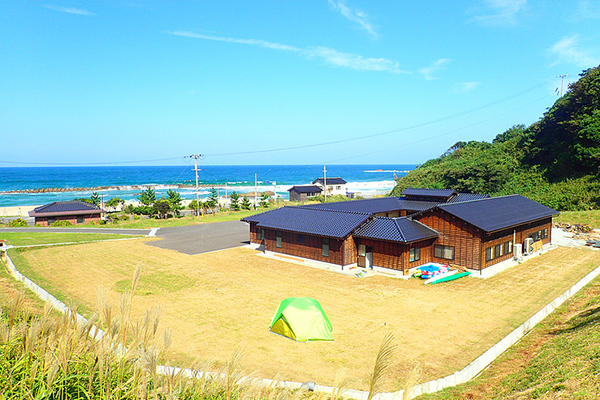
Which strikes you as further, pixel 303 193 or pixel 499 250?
pixel 303 193

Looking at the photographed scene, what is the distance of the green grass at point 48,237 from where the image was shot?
3481 cm

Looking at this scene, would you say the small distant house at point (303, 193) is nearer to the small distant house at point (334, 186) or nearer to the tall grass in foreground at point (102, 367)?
the small distant house at point (334, 186)

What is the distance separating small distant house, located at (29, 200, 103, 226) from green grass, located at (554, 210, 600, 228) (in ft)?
191

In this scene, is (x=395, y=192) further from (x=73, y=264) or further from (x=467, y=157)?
(x=73, y=264)

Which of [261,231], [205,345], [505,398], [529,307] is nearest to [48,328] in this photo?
[205,345]

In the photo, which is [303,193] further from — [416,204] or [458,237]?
[458,237]

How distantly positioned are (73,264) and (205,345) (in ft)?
60.1

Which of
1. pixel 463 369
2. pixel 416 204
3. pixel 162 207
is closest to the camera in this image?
pixel 463 369

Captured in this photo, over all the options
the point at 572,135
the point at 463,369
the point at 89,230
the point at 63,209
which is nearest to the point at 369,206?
the point at 463,369

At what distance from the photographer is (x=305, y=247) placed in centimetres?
2886

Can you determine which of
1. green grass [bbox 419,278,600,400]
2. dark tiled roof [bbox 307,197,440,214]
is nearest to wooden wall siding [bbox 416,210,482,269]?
dark tiled roof [bbox 307,197,440,214]

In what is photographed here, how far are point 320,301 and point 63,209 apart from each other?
45.3 m

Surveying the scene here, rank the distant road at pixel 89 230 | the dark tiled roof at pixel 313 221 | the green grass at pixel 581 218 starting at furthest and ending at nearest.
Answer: the distant road at pixel 89 230 < the green grass at pixel 581 218 < the dark tiled roof at pixel 313 221

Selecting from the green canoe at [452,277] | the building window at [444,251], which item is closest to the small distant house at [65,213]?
the building window at [444,251]
